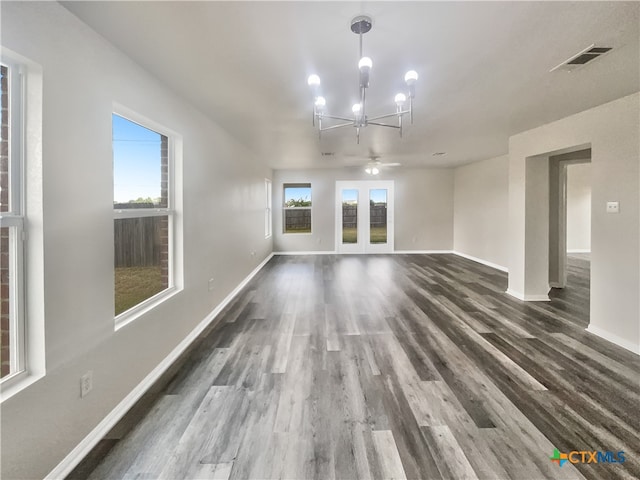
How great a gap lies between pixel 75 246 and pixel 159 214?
1023 millimetres

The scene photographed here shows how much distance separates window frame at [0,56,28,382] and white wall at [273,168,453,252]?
718 cm

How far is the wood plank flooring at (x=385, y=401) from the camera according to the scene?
1.61 metres

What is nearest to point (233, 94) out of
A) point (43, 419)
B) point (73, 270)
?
point (73, 270)

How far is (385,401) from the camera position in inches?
83.9

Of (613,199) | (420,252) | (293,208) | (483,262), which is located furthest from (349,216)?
(613,199)

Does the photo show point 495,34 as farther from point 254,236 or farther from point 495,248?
point 495,248

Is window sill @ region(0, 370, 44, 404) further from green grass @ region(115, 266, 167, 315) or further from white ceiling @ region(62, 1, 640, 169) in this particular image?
white ceiling @ region(62, 1, 640, 169)

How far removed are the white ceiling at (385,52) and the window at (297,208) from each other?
198 inches

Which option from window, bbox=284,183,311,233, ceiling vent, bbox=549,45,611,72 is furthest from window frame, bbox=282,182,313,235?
ceiling vent, bbox=549,45,611,72

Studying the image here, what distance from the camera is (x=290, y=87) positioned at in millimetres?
2688

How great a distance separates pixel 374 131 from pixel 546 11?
2800mm

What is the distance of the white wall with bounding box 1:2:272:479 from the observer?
140cm

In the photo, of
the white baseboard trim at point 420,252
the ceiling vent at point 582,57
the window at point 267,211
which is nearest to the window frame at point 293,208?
the window at point 267,211

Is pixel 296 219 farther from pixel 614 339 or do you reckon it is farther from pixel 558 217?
pixel 614 339
